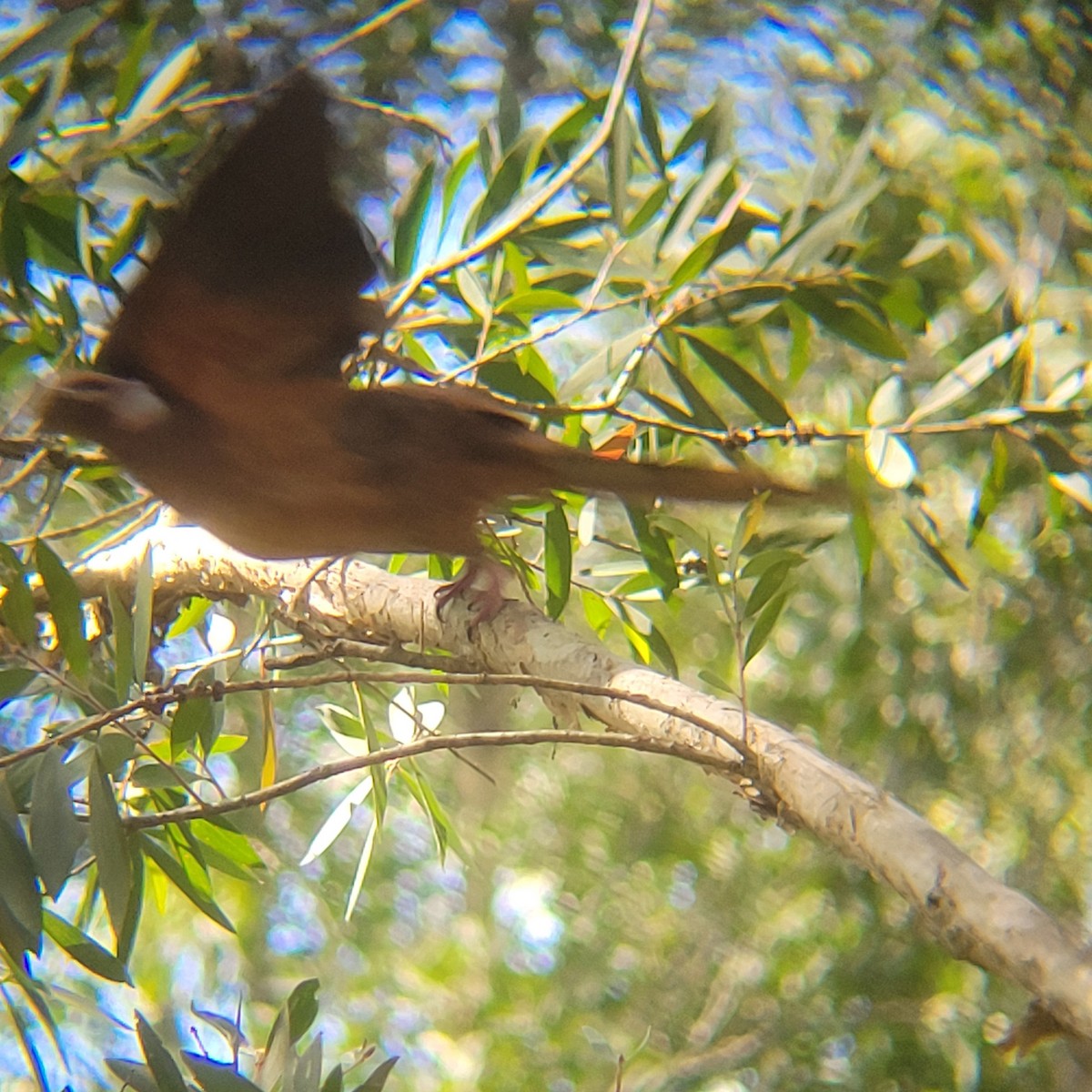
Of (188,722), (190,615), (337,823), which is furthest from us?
(190,615)

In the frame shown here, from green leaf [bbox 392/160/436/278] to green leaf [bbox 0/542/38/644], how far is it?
382 mm

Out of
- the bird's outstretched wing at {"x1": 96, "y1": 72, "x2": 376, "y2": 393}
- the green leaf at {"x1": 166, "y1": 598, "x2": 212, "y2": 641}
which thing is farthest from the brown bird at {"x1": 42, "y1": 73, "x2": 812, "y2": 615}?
the green leaf at {"x1": 166, "y1": 598, "x2": 212, "y2": 641}

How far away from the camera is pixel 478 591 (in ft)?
3.25

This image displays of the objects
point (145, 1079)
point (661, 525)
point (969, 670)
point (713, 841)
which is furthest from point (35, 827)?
point (713, 841)

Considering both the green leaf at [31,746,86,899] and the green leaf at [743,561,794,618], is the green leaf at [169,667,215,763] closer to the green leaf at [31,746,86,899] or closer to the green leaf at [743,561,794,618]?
the green leaf at [31,746,86,899]

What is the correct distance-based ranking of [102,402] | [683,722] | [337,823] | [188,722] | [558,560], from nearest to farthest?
[102,402]
[683,722]
[188,722]
[558,560]
[337,823]

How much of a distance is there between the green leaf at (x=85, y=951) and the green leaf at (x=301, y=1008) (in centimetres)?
15

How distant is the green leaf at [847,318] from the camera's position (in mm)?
977

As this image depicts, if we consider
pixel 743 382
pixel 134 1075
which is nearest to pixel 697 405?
pixel 743 382

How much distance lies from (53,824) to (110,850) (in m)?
0.04

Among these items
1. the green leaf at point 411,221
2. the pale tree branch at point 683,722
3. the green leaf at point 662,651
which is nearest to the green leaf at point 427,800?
the pale tree branch at point 683,722

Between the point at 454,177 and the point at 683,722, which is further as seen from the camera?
the point at 454,177

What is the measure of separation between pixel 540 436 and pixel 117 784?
47 cm

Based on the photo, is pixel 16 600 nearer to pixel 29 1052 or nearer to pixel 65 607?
pixel 65 607
